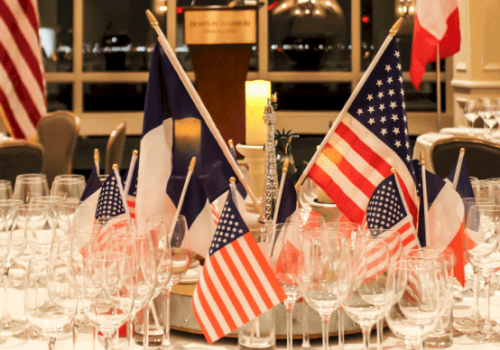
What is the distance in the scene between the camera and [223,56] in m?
4.70

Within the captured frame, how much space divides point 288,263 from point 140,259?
30 centimetres

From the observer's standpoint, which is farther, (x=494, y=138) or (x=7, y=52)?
(x=494, y=138)

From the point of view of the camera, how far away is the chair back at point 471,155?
10.4 ft

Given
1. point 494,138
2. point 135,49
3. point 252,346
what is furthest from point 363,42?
point 252,346

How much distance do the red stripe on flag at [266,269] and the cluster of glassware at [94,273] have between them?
6.8 inches

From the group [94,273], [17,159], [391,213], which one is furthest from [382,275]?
[17,159]

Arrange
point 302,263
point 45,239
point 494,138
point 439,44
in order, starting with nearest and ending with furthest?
point 302,263 → point 45,239 → point 494,138 → point 439,44

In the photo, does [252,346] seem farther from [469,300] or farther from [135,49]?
[135,49]

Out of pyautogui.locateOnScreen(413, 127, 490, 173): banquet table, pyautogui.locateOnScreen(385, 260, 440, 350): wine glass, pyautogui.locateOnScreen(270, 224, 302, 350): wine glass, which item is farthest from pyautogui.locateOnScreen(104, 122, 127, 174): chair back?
pyautogui.locateOnScreen(385, 260, 440, 350): wine glass

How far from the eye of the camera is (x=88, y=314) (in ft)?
3.65

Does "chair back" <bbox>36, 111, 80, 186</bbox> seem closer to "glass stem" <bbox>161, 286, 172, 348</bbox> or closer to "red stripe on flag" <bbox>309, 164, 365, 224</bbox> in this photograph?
"red stripe on flag" <bbox>309, 164, 365, 224</bbox>

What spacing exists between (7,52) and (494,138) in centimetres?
307

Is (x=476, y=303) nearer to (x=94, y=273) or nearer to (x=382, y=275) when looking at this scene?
(x=382, y=275)

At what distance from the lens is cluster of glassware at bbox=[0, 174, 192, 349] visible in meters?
1.11
